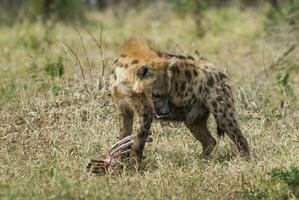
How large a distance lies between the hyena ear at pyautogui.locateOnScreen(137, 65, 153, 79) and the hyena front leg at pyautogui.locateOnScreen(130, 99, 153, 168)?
26 cm

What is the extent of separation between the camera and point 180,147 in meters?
7.91

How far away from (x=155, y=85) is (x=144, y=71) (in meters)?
0.17

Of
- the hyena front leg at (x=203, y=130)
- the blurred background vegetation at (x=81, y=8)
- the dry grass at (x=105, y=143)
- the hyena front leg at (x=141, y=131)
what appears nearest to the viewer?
the dry grass at (x=105, y=143)

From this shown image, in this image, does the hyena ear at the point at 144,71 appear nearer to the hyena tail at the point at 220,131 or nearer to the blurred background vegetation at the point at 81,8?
the hyena tail at the point at 220,131

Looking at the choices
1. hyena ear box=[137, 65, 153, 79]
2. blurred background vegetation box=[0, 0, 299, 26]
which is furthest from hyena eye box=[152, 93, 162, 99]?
blurred background vegetation box=[0, 0, 299, 26]

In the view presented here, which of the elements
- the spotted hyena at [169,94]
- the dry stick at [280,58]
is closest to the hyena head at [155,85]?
the spotted hyena at [169,94]

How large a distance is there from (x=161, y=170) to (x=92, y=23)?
1232 cm

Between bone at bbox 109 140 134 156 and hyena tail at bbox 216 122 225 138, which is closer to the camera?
bone at bbox 109 140 134 156

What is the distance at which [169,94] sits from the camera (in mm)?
7566

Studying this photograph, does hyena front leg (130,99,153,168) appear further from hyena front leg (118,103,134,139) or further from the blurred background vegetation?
the blurred background vegetation

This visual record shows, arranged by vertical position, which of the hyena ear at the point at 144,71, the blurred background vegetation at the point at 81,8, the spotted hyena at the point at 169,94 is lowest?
the blurred background vegetation at the point at 81,8

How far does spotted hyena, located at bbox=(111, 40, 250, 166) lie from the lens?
7289mm

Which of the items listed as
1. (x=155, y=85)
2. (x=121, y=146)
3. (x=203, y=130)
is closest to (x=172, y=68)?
(x=155, y=85)

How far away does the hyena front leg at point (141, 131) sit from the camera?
7.20 metres
